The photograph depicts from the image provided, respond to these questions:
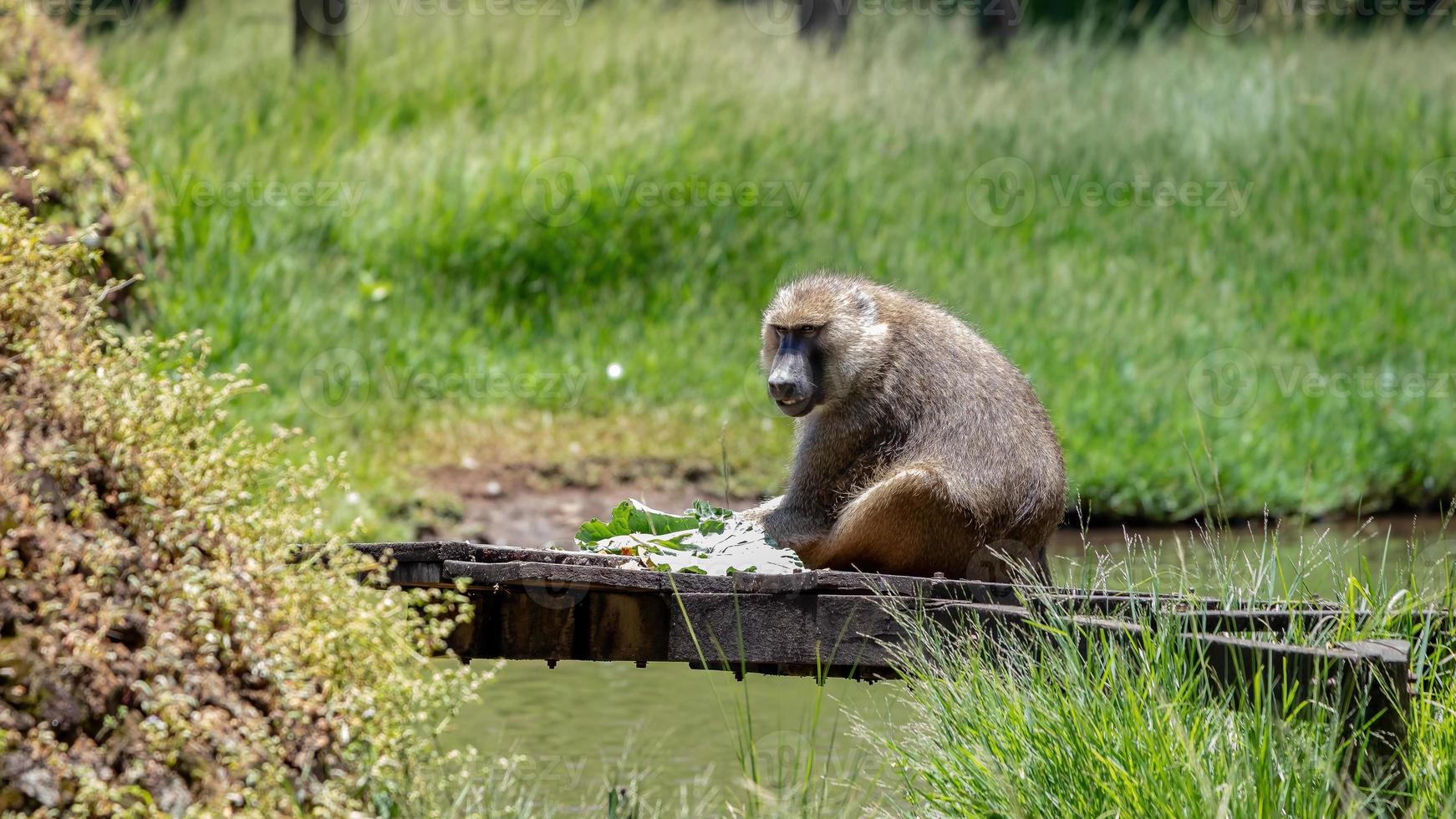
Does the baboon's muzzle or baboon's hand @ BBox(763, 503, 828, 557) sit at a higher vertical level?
the baboon's muzzle

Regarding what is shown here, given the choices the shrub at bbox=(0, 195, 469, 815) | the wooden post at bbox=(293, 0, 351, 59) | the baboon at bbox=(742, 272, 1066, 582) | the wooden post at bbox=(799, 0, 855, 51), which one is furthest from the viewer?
the wooden post at bbox=(799, 0, 855, 51)

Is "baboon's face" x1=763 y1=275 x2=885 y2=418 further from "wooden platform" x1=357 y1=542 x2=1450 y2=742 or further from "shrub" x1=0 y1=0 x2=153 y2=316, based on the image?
"shrub" x1=0 y1=0 x2=153 y2=316

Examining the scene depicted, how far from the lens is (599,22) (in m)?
16.7

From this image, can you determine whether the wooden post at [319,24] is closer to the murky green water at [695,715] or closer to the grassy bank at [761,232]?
the grassy bank at [761,232]

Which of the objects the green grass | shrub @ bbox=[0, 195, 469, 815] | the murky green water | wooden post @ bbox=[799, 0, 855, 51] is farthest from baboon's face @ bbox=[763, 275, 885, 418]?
wooden post @ bbox=[799, 0, 855, 51]

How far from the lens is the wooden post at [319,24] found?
1361cm

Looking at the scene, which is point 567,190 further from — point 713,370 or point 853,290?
point 853,290

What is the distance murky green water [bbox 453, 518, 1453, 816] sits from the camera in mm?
4660

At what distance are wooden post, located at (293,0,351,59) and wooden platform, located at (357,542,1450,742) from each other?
10.0 metres

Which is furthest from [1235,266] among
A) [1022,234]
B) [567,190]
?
[567,190]

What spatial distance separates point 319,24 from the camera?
13.7 metres

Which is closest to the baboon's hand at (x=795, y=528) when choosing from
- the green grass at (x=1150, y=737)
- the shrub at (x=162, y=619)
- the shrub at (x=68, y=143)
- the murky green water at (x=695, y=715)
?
the murky green water at (x=695, y=715)

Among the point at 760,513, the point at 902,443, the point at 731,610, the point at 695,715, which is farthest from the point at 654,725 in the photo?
the point at 731,610

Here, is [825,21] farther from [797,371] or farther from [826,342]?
[797,371]
